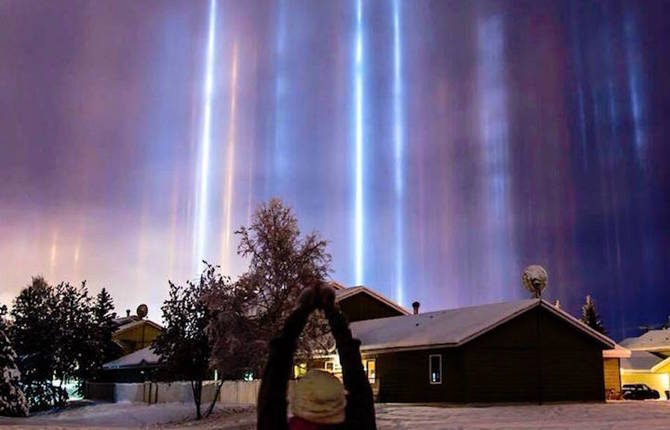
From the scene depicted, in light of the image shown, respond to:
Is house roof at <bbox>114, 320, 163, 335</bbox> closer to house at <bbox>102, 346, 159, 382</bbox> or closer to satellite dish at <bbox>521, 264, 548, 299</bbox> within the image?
house at <bbox>102, 346, 159, 382</bbox>

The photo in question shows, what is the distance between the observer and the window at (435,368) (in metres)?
34.7

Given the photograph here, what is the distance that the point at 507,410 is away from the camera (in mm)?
29953

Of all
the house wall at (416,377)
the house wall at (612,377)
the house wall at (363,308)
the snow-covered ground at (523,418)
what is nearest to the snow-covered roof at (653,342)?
the house wall at (612,377)

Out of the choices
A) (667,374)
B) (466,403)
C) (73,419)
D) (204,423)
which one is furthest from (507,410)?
(667,374)

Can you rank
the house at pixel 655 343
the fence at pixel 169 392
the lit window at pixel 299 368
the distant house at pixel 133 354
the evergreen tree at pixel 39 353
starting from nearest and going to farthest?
the lit window at pixel 299 368 → the fence at pixel 169 392 → the evergreen tree at pixel 39 353 → the distant house at pixel 133 354 → the house at pixel 655 343

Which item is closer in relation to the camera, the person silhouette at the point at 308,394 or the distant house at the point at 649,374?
the person silhouette at the point at 308,394

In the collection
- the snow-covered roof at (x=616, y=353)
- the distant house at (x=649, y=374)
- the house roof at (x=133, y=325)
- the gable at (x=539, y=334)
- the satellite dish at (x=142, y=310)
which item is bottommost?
the distant house at (x=649, y=374)

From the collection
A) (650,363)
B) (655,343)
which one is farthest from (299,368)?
(655,343)

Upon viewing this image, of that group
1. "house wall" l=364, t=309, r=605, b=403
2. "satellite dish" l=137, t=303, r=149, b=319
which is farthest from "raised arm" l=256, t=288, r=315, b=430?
"satellite dish" l=137, t=303, r=149, b=319

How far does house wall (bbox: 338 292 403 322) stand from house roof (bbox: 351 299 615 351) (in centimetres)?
475

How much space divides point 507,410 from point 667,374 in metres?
40.5

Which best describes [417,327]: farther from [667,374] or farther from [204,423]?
[667,374]

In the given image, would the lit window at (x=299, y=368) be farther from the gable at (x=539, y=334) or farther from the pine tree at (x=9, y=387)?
the pine tree at (x=9, y=387)

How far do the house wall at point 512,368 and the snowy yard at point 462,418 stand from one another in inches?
78.1
